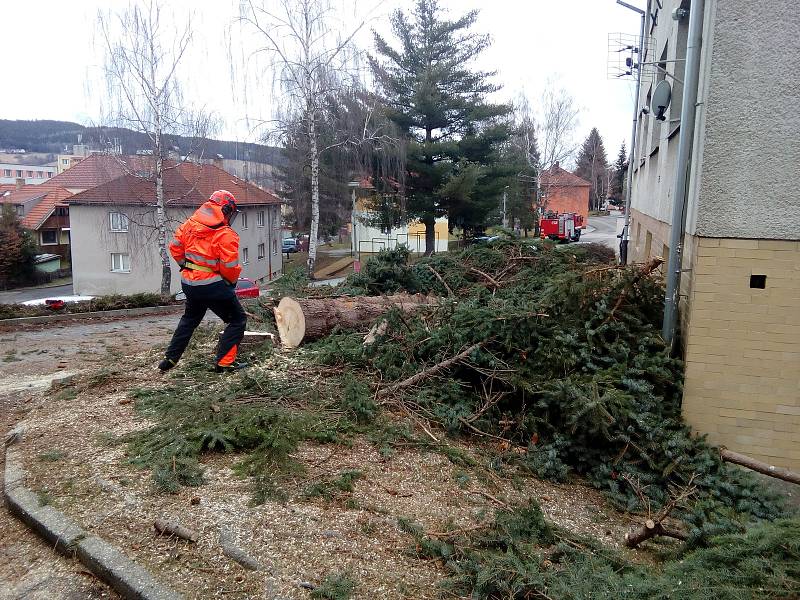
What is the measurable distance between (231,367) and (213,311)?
2.52 ft

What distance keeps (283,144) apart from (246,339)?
1735cm

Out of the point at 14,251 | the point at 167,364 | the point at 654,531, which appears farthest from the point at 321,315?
the point at 14,251

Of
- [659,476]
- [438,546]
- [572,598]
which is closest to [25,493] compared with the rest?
[438,546]

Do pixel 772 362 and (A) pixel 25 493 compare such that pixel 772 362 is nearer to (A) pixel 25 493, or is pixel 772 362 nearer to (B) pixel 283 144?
(A) pixel 25 493

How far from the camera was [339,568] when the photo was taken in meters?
3.52

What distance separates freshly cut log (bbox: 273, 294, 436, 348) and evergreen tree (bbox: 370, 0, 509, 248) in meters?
18.8

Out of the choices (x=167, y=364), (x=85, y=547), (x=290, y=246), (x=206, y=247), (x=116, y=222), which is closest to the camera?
(x=85, y=547)

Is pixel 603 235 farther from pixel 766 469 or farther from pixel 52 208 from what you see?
→ pixel 766 469

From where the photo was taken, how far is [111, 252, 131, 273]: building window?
112 ft

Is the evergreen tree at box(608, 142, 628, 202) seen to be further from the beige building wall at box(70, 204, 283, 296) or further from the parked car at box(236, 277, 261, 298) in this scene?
the parked car at box(236, 277, 261, 298)

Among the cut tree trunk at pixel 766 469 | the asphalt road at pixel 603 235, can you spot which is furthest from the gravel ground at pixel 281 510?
the asphalt road at pixel 603 235

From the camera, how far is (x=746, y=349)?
605 cm

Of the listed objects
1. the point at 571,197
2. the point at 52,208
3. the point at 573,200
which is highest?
Result: the point at 571,197

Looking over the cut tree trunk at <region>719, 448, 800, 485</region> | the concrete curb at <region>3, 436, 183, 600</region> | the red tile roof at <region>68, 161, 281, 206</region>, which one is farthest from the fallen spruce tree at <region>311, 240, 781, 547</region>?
the red tile roof at <region>68, 161, 281, 206</region>
